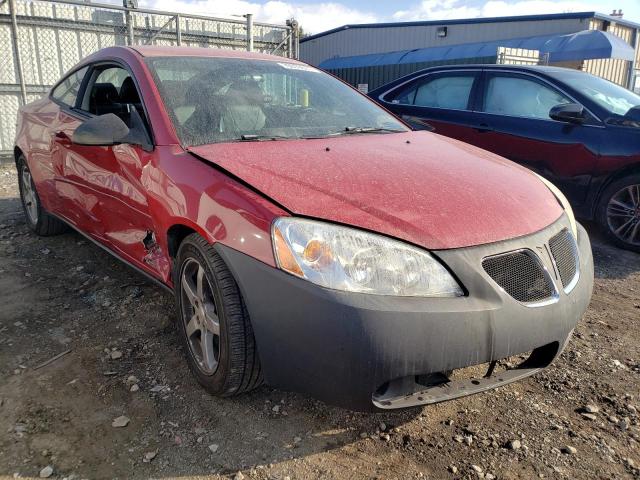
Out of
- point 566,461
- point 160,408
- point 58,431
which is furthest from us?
point 160,408

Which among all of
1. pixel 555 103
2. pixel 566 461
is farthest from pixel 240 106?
pixel 555 103

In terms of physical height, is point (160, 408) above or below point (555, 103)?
below

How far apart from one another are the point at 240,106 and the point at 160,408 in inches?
61.6

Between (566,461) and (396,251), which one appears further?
(566,461)

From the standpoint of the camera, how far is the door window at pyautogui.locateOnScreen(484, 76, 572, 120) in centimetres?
496

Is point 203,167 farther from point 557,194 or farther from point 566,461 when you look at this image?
point 566,461

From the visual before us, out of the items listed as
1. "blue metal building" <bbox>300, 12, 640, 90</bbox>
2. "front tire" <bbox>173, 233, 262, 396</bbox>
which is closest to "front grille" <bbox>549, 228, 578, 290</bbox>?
"front tire" <bbox>173, 233, 262, 396</bbox>

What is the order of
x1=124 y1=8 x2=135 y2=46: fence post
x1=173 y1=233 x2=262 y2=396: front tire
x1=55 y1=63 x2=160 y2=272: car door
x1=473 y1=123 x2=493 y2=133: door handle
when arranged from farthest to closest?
x1=124 y1=8 x2=135 y2=46: fence post → x1=473 y1=123 x2=493 y2=133: door handle → x1=55 y1=63 x2=160 y2=272: car door → x1=173 y1=233 x2=262 y2=396: front tire

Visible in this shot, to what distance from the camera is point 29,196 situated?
4.79 metres

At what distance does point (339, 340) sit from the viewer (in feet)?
5.62

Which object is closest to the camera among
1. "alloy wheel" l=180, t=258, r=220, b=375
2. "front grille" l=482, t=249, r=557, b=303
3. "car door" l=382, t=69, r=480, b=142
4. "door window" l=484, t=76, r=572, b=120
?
Answer: "front grille" l=482, t=249, r=557, b=303

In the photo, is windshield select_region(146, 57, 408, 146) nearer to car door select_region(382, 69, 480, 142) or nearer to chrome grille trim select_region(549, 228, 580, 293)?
chrome grille trim select_region(549, 228, 580, 293)

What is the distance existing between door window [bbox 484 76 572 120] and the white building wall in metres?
12.5

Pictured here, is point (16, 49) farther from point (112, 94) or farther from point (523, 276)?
point (523, 276)
